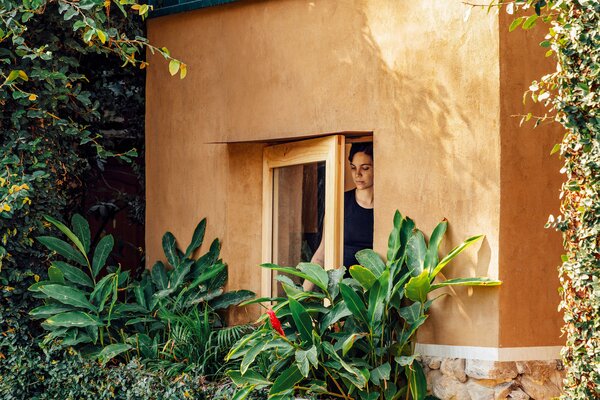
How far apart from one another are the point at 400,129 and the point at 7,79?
111 inches

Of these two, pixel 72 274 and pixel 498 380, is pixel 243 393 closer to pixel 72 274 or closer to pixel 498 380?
pixel 498 380

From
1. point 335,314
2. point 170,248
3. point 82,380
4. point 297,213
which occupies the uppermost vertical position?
point 297,213

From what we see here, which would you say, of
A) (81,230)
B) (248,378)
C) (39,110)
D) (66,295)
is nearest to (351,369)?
(248,378)

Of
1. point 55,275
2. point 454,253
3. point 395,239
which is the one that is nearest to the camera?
point 454,253

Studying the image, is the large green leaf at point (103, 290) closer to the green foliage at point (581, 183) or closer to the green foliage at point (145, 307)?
the green foliage at point (145, 307)

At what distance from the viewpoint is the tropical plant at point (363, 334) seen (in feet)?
18.2

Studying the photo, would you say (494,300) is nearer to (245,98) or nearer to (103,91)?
(245,98)

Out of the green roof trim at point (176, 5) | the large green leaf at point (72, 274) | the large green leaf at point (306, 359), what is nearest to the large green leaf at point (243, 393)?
the large green leaf at point (306, 359)

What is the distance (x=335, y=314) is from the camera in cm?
586

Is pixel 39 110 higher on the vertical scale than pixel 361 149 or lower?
higher

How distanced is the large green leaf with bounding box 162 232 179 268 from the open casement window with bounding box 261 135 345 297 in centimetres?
78

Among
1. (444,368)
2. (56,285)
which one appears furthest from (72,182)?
(444,368)

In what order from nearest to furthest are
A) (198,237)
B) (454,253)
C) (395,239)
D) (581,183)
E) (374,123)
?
1. (581,183)
2. (454,253)
3. (395,239)
4. (374,123)
5. (198,237)

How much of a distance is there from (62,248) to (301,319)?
99.9 inches
